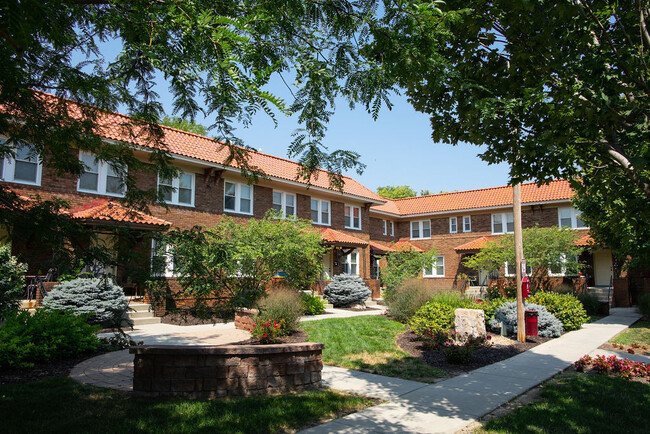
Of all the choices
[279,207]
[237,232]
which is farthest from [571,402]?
[279,207]

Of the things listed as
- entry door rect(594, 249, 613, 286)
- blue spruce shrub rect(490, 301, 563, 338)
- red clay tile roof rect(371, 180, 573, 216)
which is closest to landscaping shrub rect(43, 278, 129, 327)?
blue spruce shrub rect(490, 301, 563, 338)

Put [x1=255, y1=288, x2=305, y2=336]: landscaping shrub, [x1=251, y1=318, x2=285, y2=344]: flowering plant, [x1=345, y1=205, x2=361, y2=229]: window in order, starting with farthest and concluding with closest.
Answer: [x1=345, y1=205, x2=361, y2=229]: window < [x1=255, y1=288, x2=305, y2=336]: landscaping shrub < [x1=251, y1=318, x2=285, y2=344]: flowering plant

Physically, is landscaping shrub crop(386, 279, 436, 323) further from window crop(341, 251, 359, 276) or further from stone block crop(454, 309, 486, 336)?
window crop(341, 251, 359, 276)

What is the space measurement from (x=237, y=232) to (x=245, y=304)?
11414mm

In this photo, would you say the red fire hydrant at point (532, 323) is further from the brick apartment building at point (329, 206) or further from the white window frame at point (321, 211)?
the white window frame at point (321, 211)

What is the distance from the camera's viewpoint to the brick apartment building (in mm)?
14461

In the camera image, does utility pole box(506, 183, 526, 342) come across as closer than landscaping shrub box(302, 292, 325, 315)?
Yes

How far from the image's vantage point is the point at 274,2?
13.2ft

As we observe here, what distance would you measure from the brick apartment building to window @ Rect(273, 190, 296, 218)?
0.05 meters

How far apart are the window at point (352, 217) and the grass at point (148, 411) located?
67.3 ft

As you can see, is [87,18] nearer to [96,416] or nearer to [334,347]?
[96,416]

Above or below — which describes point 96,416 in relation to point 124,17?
below

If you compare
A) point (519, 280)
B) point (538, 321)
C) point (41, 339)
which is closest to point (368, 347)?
point (519, 280)

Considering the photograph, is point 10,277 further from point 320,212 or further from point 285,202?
point 320,212
